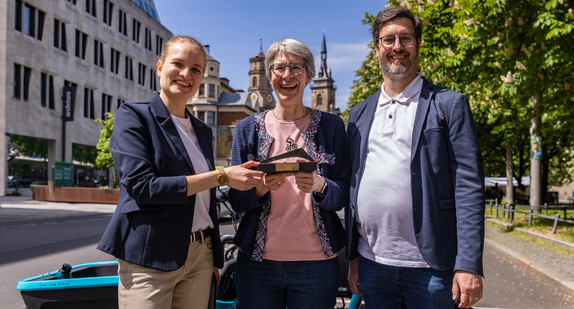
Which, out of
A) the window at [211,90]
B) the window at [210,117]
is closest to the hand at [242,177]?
the window at [210,117]

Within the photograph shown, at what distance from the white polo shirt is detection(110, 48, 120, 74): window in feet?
133

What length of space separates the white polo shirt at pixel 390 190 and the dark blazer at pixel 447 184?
0.06 m

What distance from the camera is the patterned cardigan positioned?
245 cm

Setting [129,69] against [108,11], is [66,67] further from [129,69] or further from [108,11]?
[129,69]

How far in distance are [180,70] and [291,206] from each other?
3.18 feet

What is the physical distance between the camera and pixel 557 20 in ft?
24.2

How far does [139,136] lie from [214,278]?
94 cm

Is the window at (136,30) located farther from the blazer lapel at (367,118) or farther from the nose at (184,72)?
the blazer lapel at (367,118)

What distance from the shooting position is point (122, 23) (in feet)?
133

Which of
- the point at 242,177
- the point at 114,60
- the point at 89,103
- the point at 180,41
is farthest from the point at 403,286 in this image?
the point at 114,60

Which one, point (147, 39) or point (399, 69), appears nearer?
point (399, 69)

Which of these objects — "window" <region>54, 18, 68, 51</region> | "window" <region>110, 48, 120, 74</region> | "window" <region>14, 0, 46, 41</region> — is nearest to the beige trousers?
"window" <region>14, 0, 46, 41</region>

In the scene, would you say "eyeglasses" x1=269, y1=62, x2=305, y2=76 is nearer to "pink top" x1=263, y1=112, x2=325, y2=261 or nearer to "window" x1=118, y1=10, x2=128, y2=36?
"pink top" x1=263, y1=112, x2=325, y2=261

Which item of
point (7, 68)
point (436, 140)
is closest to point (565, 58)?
point (436, 140)
